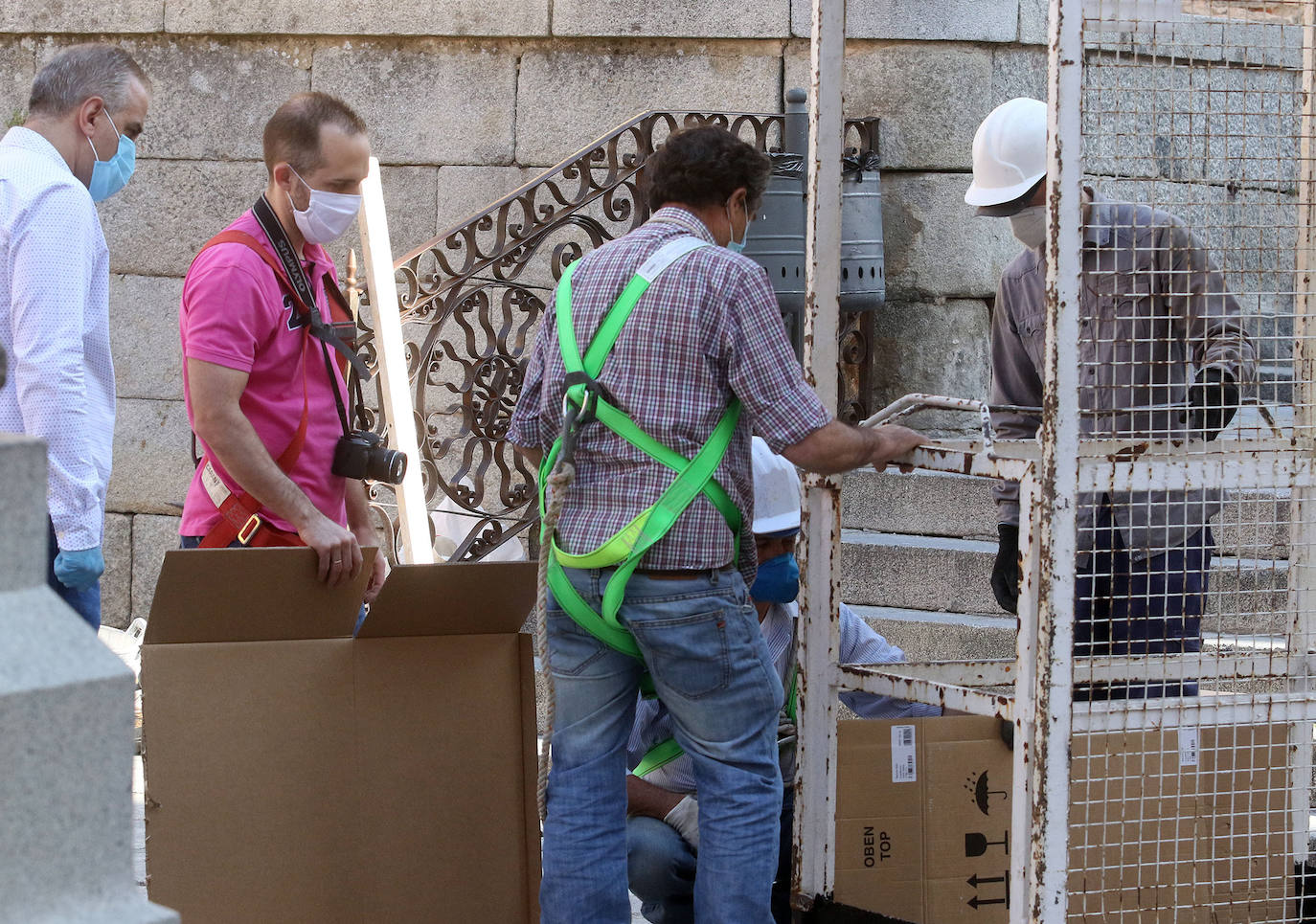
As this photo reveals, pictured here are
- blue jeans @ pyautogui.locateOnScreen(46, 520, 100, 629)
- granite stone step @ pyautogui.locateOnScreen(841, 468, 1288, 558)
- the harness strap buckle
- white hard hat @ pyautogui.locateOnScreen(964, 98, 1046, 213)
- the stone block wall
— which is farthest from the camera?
the stone block wall

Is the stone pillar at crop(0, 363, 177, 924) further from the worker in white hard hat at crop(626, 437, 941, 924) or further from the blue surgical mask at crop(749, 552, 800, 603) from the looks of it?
the blue surgical mask at crop(749, 552, 800, 603)

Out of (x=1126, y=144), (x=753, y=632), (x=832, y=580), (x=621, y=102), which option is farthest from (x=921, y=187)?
(x=753, y=632)

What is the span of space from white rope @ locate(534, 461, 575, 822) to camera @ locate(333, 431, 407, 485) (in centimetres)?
57

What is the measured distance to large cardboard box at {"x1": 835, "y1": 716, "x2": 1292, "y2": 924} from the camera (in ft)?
8.93

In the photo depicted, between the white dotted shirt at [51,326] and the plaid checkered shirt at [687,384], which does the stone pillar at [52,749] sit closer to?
the plaid checkered shirt at [687,384]

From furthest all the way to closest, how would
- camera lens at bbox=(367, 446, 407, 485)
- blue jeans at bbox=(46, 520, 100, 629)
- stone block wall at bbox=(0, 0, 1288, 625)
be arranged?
stone block wall at bbox=(0, 0, 1288, 625)
camera lens at bbox=(367, 446, 407, 485)
blue jeans at bbox=(46, 520, 100, 629)

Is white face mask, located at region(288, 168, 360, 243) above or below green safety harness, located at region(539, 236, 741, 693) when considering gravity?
above

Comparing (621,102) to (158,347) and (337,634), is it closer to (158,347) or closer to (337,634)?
(158,347)

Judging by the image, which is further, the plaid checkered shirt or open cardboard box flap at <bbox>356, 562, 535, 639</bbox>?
open cardboard box flap at <bbox>356, 562, 535, 639</bbox>

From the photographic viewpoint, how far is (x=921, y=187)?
5949mm

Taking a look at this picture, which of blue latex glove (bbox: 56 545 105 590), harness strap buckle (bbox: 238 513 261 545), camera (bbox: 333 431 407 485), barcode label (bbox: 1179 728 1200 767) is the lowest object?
barcode label (bbox: 1179 728 1200 767)

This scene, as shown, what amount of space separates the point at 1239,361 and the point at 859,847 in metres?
1.29

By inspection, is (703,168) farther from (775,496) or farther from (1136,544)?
(1136,544)

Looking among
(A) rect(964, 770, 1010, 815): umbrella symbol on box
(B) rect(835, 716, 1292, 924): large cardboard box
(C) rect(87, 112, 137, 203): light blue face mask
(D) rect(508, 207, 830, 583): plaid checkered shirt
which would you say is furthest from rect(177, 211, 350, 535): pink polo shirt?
(A) rect(964, 770, 1010, 815): umbrella symbol on box
